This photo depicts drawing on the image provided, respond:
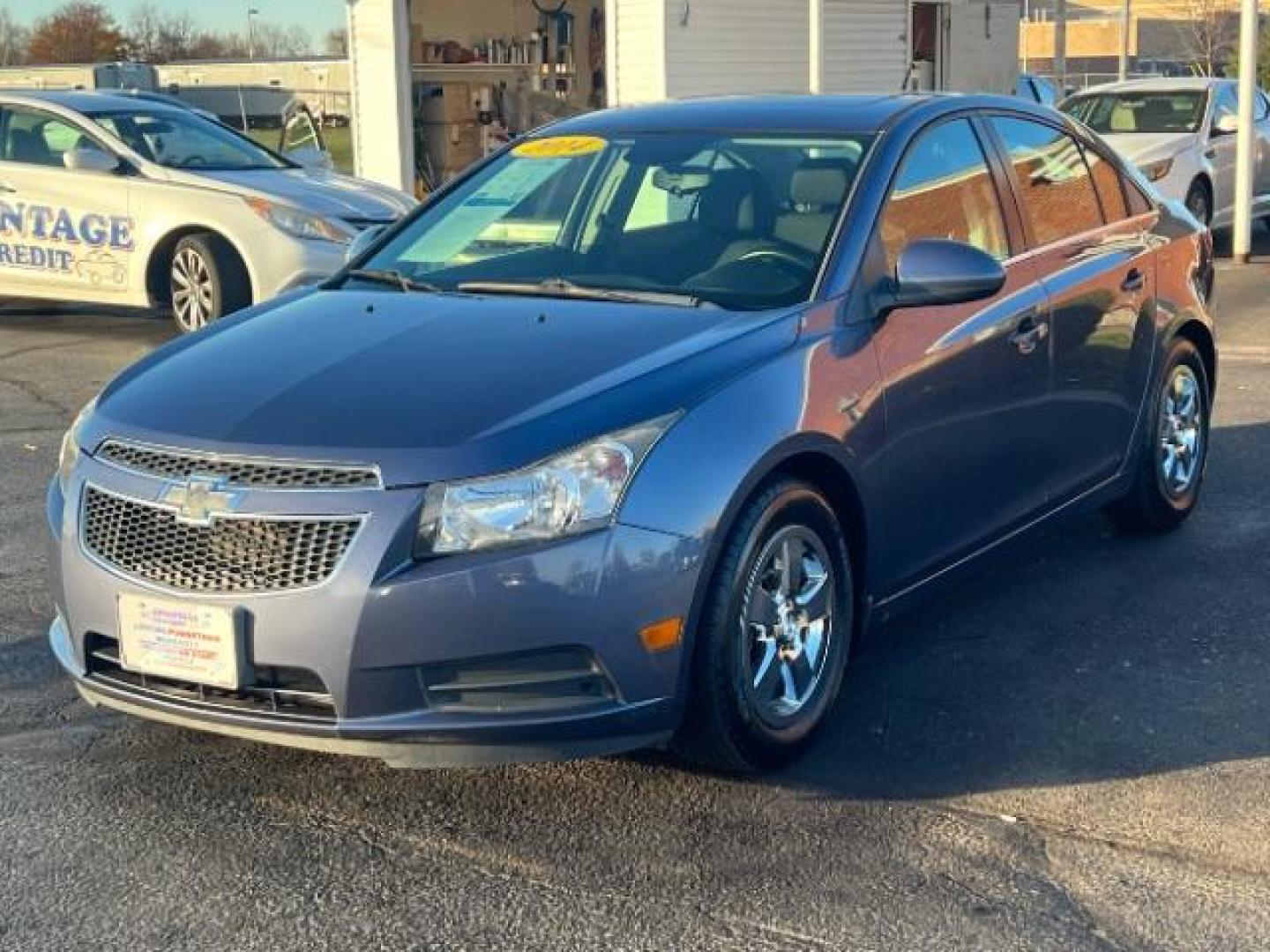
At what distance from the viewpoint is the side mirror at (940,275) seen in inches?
177

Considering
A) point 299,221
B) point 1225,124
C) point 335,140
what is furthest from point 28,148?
point 335,140

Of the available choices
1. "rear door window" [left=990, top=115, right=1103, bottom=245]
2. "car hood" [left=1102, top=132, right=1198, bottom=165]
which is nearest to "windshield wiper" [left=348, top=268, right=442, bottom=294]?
"rear door window" [left=990, top=115, right=1103, bottom=245]

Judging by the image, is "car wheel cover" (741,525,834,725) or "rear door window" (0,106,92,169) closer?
"car wheel cover" (741,525,834,725)

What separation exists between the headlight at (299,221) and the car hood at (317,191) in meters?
0.05

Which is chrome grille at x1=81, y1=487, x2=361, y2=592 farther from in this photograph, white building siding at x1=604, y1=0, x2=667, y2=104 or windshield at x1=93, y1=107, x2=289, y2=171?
white building siding at x1=604, y1=0, x2=667, y2=104

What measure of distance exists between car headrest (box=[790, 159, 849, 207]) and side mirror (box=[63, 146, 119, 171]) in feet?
24.3

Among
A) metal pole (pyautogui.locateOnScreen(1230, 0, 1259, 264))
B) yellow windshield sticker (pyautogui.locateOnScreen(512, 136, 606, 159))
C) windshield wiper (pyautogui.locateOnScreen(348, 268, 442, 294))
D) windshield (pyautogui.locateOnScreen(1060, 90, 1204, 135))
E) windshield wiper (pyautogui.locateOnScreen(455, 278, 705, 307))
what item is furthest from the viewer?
windshield (pyautogui.locateOnScreen(1060, 90, 1204, 135))

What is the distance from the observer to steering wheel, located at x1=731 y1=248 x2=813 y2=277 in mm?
4547

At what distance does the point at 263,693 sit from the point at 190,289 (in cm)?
771

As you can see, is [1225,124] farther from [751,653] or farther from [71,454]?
[71,454]

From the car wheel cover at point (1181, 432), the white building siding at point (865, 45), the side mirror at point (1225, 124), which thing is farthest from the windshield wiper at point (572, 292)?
the white building siding at point (865, 45)

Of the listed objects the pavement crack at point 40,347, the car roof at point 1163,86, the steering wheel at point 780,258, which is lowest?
the pavement crack at point 40,347

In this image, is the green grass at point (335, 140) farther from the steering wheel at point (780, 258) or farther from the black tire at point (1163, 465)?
the steering wheel at point (780, 258)

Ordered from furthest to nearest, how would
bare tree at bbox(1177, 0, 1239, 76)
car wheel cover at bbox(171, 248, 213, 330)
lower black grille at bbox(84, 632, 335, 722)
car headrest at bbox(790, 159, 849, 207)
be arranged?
bare tree at bbox(1177, 0, 1239, 76) < car wheel cover at bbox(171, 248, 213, 330) < car headrest at bbox(790, 159, 849, 207) < lower black grille at bbox(84, 632, 335, 722)
